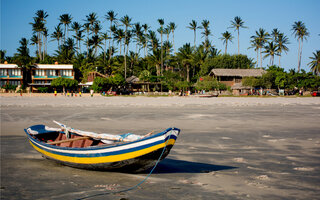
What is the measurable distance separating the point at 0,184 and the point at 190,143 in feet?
20.1

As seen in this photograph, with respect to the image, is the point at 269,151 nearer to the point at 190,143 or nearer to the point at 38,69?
the point at 190,143

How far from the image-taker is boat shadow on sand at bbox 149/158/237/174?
293 inches

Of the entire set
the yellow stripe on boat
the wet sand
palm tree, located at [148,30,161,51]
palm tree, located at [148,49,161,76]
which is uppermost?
palm tree, located at [148,30,161,51]

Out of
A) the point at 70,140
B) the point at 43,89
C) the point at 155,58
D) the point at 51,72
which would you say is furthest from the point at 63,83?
the point at 70,140

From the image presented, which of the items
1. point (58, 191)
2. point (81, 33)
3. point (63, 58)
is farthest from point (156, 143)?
point (81, 33)

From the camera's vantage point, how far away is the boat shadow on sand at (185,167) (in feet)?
24.4

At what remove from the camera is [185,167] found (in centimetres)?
775

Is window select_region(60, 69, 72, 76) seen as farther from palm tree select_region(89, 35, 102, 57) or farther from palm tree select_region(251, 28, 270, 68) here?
palm tree select_region(251, 28, 270, 68)

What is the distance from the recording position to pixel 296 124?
50.3ft

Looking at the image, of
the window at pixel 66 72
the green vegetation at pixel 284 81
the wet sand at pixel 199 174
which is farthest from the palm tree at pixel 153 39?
the wet sand at pixel 199 174

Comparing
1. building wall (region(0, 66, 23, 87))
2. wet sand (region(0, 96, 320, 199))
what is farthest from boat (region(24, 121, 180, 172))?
building wall (region(0, 66, 23, 87))

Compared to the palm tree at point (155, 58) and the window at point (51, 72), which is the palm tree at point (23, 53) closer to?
the window at point (51, 72)

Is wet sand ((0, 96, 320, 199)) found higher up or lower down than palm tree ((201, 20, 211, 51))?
lower down

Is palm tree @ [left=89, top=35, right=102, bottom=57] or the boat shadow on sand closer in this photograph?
the boat shadow on sand
